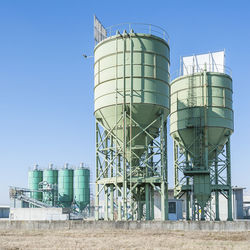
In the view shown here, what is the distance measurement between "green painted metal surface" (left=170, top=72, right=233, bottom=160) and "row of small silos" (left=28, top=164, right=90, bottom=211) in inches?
916

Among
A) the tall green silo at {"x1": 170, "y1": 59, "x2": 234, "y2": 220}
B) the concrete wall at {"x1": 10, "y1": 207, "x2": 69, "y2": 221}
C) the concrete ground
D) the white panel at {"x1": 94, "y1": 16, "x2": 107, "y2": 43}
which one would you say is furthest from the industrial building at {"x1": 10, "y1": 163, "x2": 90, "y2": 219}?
the concrete ground

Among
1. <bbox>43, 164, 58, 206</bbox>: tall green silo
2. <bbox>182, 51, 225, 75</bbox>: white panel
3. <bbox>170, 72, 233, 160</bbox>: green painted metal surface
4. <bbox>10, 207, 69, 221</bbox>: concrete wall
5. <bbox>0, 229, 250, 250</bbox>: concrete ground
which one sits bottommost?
<bbox>10, 207, 69, 221</bbox>: concrete wall

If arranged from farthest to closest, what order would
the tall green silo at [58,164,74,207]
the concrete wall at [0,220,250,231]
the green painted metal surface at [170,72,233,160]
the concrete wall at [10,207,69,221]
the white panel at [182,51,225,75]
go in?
1. the tall green silo at [58,164,74,207]
2. the concrete wall at [10,207,69,221]
3. the white panel at [182,51,225,75]
4. the green painted metal surface at [170,72,233,160]
5. the concrete wall at [0,220,250,231]

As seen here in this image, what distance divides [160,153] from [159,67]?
6.19 m

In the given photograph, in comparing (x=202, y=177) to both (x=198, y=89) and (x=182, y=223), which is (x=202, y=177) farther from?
(x=182, y=223)

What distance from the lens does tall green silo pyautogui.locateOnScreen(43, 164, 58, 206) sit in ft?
182

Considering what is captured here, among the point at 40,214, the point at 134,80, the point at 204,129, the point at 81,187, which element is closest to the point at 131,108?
the point at 134,80

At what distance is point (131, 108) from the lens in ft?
92.3

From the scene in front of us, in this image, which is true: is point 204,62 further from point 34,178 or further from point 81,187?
point 34,178

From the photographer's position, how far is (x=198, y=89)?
36.2 m

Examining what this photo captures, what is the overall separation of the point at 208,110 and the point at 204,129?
1728mm

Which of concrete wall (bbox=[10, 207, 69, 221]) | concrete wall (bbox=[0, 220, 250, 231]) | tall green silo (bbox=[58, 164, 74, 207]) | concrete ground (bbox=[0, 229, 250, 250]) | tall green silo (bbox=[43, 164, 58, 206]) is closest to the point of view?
concrete ground (bbox=[0, 229, 250, 250])

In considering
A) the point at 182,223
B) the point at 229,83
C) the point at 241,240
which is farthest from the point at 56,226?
the point at 229,83

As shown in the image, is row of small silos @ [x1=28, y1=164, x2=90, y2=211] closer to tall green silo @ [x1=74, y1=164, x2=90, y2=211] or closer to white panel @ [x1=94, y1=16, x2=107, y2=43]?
tall green silo @ [x1=74, y1=164, x2=90, y2=211]
